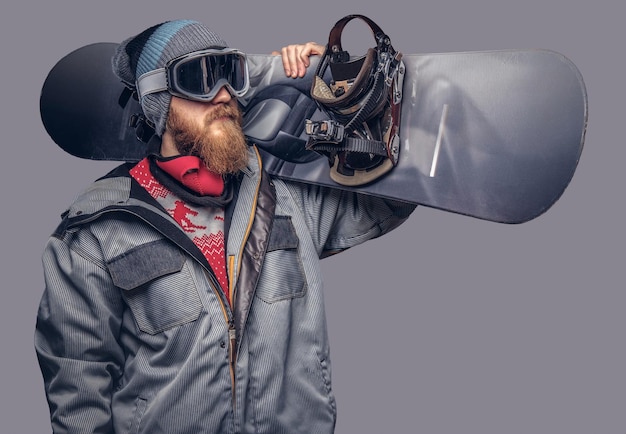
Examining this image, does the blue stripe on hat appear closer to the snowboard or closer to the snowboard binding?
the snowboard

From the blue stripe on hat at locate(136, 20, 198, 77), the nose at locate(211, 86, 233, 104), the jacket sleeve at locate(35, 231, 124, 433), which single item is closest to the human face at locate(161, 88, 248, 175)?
the nose at locate(211, 86, 233, 104)

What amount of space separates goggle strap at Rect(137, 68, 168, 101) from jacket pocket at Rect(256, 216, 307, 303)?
2.08 feet

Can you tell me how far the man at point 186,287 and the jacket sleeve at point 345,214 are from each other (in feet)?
0.42

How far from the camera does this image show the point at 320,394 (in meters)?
4.38

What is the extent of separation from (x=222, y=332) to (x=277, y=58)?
1119 mm

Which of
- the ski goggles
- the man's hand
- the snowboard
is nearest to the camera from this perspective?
the snowboard

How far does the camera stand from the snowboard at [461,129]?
3.87 meters

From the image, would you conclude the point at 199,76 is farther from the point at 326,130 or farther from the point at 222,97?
the point at 326,130

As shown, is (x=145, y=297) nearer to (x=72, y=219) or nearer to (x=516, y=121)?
(x=72, y=219)

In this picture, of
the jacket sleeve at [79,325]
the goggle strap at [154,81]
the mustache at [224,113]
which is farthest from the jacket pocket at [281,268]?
the goggle strap at [154,81]

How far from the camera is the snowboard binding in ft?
13.6

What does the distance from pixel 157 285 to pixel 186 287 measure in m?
0.10

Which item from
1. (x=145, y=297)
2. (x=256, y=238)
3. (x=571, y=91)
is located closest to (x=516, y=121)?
(x=571, y=91)

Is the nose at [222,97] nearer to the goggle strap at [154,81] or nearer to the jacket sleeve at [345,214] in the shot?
the goggle strap at [154,81]
